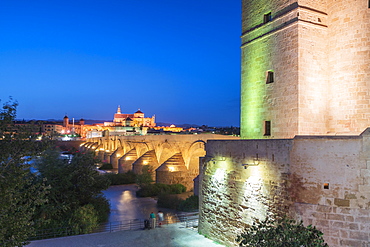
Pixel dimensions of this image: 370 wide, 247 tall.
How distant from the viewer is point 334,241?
6852mm

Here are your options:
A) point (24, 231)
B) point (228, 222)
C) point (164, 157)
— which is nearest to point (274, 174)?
point (228, 222)

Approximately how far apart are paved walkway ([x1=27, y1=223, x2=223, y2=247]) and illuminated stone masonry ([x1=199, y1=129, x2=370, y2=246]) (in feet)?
3.41

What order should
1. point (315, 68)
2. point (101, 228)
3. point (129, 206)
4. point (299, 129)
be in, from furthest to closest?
point (129, 206), point (101, 228), point (315, 68), point (299, 129)

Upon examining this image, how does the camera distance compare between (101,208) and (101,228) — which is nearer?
(101,228)

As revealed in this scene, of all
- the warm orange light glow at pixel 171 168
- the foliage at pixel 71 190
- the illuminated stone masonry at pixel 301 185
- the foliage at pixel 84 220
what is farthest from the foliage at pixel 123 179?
the illuminated stone masonry at pixel 301 185

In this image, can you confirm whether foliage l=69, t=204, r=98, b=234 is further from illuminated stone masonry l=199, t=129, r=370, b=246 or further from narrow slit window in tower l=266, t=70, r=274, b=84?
narrow slit window in tower l=266, t=70, r=274, b=84

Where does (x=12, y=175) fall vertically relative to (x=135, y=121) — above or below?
below

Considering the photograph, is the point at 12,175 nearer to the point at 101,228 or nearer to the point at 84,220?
the point at 84,220

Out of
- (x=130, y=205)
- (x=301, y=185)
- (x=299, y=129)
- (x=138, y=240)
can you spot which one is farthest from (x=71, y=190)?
(x=301, y=185)

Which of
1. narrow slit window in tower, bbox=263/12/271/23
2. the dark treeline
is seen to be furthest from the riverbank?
narrow slit window in tower, bbox=263/12/271/23

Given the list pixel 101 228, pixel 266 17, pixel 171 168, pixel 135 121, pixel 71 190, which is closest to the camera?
pixel 266 17

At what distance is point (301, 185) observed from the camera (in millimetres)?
7477

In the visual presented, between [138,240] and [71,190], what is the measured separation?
554 centimetres

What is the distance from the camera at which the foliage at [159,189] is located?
20.9m
